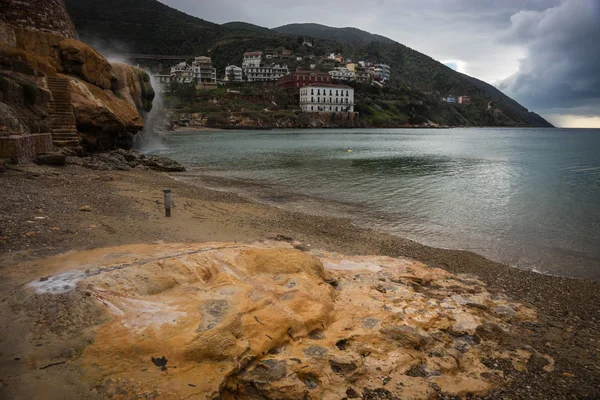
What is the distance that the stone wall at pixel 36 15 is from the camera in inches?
920

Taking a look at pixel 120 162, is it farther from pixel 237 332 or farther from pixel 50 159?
pixel 237 332

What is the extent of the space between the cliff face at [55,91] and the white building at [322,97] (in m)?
105

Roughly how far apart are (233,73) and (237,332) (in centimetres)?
16145

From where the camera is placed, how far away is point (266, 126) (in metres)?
116

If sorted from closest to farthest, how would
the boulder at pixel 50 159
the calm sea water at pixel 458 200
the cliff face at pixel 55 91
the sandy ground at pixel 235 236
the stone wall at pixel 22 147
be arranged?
the sandy ground at pixel 235 236 < the calm sea water at pixel 458 200 < the stone wall at pixel 22 147 < the boulder at pixel 50 159 < the cliff face at pixel 55 91

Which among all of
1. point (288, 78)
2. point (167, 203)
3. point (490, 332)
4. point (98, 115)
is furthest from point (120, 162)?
point (288, 78)

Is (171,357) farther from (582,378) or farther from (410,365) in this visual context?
(582,378)

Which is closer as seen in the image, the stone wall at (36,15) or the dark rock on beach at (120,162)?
the dark rock on beach at (120,162)

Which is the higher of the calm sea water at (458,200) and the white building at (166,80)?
the white building at (166,80)

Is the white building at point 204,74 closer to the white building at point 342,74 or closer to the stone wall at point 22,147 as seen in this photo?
the white building at point 342,74

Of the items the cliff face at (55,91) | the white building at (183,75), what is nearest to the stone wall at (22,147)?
the cliff face at (55,91)

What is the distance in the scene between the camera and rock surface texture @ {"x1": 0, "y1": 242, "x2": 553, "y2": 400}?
377 cm

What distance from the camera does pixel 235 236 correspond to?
Answer: 10344mm

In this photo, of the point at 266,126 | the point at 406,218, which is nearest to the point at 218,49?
the point at 266,126
